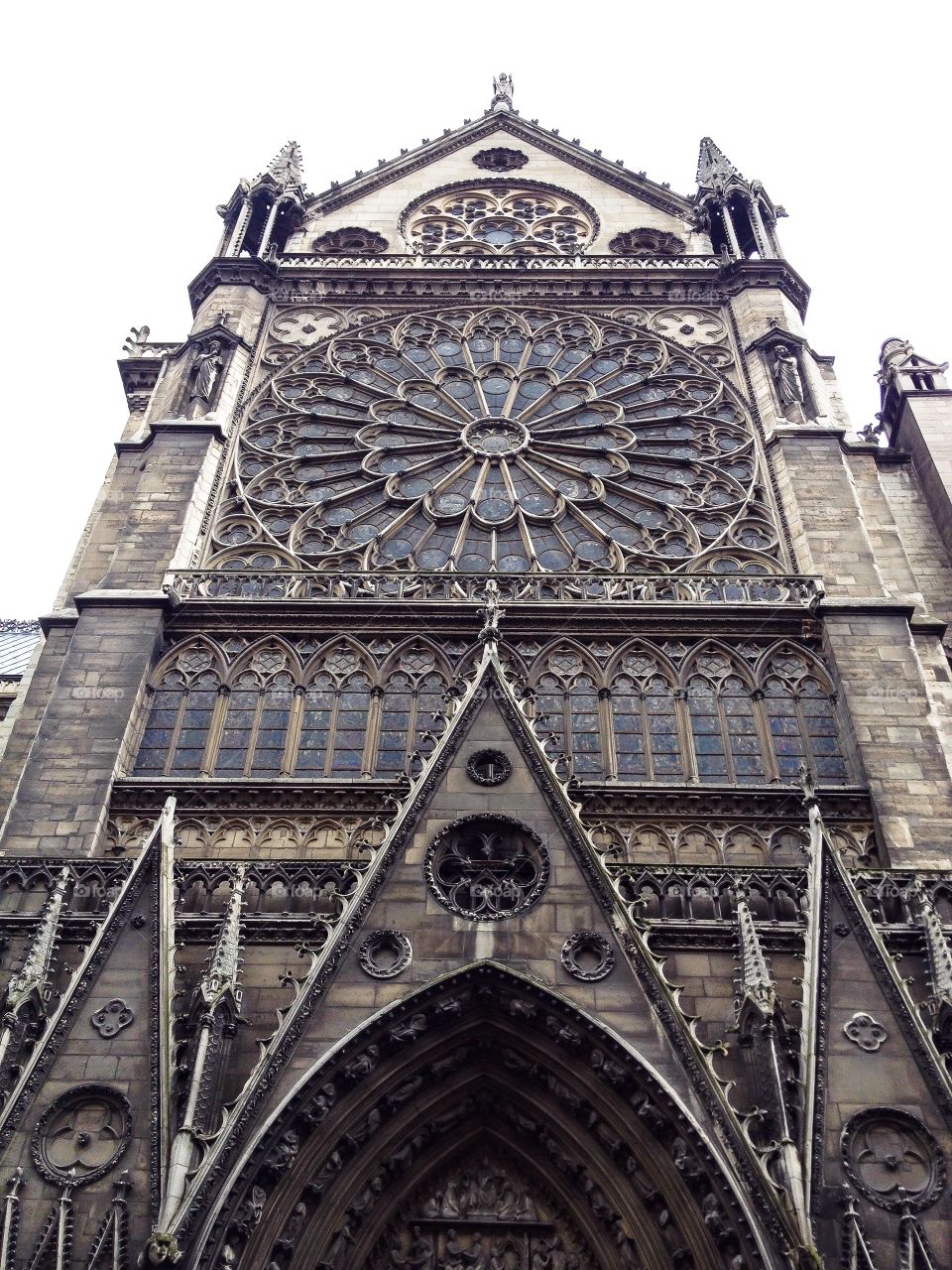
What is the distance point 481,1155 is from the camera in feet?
41.1

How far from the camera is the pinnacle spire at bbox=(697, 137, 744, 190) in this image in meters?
26.9

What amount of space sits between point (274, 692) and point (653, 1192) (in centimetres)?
842

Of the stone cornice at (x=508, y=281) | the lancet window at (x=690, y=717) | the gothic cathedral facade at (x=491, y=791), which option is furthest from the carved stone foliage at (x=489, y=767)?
the stone cornice at (x=508, y=281)

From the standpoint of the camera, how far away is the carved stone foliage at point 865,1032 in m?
11.6

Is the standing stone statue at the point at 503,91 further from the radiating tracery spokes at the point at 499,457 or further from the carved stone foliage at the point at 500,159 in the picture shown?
the radiating tracery spokes at the point at 499,457

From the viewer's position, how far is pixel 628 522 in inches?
792

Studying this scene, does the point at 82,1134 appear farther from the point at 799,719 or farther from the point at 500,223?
the point at 500,223

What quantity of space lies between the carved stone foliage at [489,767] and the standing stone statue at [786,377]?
1045cm

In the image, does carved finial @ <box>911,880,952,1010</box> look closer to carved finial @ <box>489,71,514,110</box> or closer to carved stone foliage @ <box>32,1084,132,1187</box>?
carved stone foliage @ <box>32,1084,132,1187</box>

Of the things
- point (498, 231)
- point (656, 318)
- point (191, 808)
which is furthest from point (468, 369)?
point (191, 808)

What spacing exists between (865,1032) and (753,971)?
1.14m

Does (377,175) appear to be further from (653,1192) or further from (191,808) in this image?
(653,1192)

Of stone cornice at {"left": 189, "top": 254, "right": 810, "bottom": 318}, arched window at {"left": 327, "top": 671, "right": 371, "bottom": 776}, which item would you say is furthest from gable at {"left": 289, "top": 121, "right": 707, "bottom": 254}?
arched window at {"left": 327, "top": 671, "right": 371, "bottom": 776}

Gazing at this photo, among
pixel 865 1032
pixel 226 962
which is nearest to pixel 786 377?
pixel 865 1032
